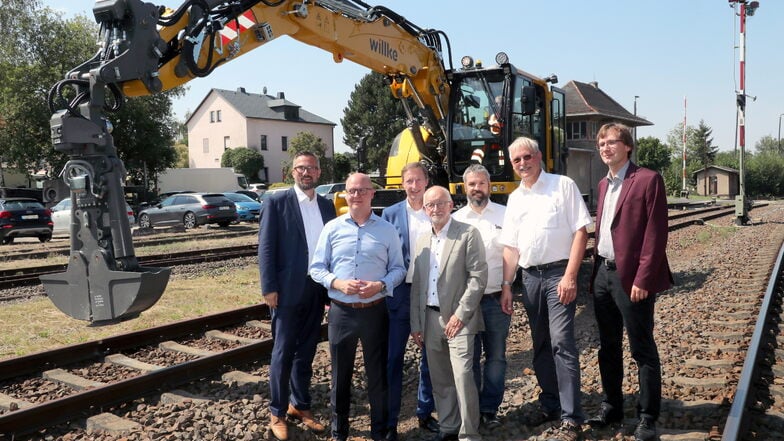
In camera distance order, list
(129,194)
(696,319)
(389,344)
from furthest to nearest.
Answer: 1. (129,194)
2. (696,319)
3. (389,344)

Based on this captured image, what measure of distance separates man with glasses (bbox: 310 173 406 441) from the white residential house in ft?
194

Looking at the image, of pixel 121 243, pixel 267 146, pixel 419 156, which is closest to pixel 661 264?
pixel 121 243

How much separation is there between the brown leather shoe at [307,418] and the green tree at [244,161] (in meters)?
55.8

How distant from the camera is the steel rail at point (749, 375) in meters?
4.15

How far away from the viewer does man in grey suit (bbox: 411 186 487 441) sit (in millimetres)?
4391

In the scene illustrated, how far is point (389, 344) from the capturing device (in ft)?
16.0

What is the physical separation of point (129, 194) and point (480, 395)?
38.2 m

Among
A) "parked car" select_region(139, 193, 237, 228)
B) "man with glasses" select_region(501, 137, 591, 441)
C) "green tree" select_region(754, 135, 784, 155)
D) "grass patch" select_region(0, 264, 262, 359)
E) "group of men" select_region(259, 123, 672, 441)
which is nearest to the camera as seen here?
"group of men" select_region(259, 123, 672, 441)

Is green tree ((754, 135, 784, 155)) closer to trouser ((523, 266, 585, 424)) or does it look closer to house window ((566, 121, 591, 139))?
house window ((566, 121, 591, 139))

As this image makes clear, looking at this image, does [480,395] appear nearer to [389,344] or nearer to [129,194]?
[389,344]

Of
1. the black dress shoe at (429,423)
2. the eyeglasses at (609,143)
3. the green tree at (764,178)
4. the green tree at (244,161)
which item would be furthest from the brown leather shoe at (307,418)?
the green tree at (764,178)

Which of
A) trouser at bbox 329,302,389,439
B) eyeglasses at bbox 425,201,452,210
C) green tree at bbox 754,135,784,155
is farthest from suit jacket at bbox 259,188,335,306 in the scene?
green tree at bbox 754,135,784,155

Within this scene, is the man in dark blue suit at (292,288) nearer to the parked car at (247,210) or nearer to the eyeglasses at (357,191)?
the eyeglasses at (357,191)

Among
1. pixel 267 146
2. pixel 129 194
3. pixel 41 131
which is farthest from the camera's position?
pixel 267 146
